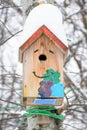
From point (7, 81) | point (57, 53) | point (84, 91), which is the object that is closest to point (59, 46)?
point (57, 53)

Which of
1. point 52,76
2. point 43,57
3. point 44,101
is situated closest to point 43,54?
point 43,57

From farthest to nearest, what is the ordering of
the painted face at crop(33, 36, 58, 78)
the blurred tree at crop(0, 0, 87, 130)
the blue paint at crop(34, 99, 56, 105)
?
the blurred tree at crop(0, 0, 87, 130) → the painted face at crop(33, 36, 58, 78) → the blue paint at crop(34, 99, 56, 105)

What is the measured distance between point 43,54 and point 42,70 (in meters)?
0.10

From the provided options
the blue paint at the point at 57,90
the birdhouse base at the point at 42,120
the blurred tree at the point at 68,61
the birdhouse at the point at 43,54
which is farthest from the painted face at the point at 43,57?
the blurred tree at the point at 68,61

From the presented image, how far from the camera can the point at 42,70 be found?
2727 mm

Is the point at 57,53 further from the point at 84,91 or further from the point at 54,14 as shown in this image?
the point at 84,91

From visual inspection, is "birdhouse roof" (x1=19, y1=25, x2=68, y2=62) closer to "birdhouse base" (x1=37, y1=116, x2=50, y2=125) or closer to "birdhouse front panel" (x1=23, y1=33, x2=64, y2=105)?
"birdhouse front panel" (x1=23, y1=33, x2=64, y2=105)

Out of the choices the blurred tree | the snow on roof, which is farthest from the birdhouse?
the blurred tree

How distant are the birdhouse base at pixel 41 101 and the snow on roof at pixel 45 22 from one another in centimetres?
32

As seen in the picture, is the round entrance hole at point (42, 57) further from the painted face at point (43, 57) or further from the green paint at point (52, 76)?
the green paint at point (52, 76)

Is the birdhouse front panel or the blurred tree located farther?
the blurred tree

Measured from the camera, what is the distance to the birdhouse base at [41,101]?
2.62 meters

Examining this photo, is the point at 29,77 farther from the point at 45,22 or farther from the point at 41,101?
the point at 45,22

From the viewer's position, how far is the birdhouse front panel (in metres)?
2.68
